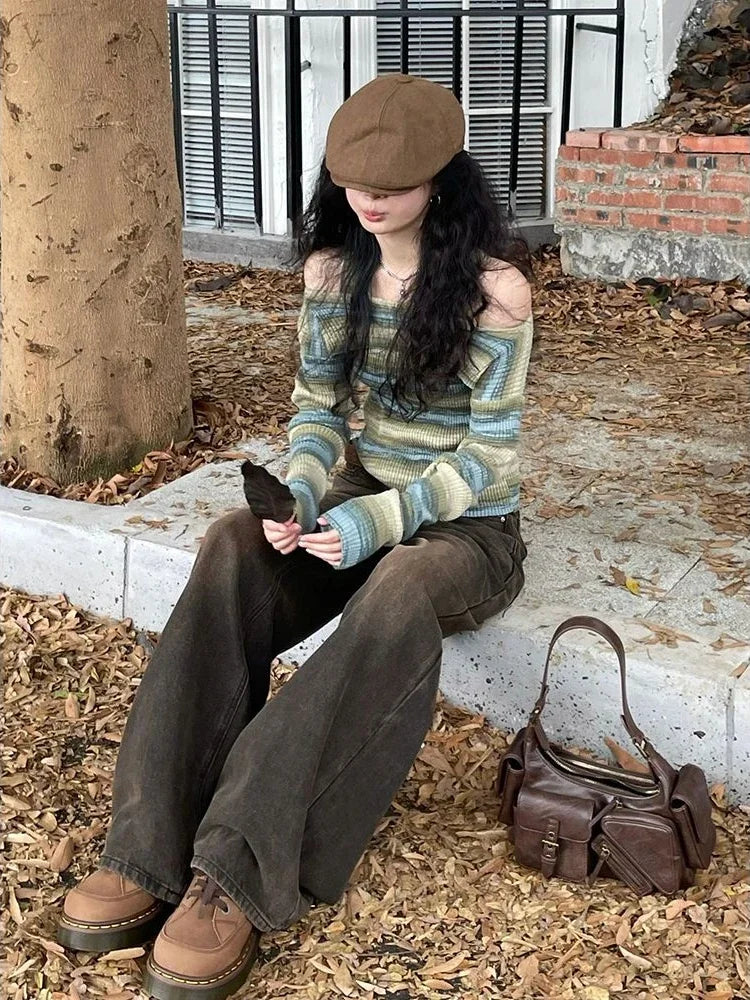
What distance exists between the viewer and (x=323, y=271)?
3.13 m

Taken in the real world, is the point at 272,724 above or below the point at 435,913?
above

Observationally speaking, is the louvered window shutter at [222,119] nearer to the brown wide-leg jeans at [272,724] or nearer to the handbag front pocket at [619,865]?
the brown wide-leg jeans at [272,724]

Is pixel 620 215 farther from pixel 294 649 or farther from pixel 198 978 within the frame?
pixel 198 978

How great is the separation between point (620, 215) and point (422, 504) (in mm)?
4462

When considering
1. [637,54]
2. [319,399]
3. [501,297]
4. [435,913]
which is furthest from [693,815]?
[637,54]

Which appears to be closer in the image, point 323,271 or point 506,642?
point 323,271

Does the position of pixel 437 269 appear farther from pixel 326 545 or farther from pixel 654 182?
pixel 654 182

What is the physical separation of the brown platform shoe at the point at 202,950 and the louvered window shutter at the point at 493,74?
6.13 m

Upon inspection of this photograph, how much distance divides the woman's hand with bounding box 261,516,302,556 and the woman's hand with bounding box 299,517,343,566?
0.10ft

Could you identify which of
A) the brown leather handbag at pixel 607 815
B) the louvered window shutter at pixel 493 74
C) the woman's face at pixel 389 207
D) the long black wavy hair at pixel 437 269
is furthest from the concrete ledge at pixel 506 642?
the louvered window shutter at pixel 493 74

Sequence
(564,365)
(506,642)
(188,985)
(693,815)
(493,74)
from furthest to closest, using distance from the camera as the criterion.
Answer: (493,74)
(564,365)
(506,642)
(693,815)
(188,985)

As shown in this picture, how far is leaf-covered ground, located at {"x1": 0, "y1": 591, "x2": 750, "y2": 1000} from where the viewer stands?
2.53 metres

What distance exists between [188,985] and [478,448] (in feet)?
4.23

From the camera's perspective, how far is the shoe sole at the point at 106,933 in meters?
2.55
